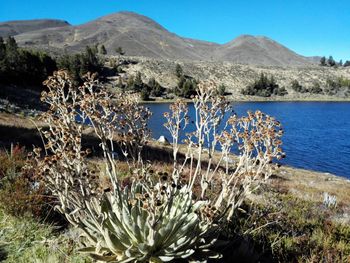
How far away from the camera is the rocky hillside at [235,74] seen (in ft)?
396

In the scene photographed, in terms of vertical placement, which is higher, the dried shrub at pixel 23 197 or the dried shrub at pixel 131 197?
the dried shrub at pixel 131 197

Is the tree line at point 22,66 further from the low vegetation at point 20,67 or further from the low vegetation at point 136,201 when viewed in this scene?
the low vegetation at point 136,201

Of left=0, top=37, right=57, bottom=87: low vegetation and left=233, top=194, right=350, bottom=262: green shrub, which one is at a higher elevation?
left=0, top=37, right=57, bottom=87: low vegetation

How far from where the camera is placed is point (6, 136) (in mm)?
14852

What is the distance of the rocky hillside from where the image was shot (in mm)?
120806

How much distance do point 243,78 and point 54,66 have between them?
74766 mm

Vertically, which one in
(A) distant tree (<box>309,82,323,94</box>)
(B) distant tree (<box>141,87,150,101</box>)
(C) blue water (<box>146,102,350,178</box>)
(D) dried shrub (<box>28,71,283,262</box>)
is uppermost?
(A) distant tree (<box>309,82,323,94</box>)

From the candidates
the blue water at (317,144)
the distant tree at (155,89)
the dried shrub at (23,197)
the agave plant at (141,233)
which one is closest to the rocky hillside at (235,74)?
the distant tree at (155,89)

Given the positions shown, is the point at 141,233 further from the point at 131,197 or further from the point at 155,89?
the point at 155,89

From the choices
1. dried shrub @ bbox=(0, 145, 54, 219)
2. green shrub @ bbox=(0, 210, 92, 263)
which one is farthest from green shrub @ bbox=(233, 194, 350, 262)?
dried shrub @ bbox=(0, 145, 54, 219)

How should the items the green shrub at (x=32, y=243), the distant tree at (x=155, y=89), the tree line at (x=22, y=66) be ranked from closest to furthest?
the green shrub at (x=32, y=243)
the tree line at (x=22, y=66)
the distant tree at (x=155, y=89)

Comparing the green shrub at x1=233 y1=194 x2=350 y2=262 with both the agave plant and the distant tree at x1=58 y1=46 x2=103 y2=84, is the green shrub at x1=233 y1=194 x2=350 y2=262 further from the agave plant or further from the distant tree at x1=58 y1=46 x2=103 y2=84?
the distant tree at x1=58 y1=46 x2=103 y2=84

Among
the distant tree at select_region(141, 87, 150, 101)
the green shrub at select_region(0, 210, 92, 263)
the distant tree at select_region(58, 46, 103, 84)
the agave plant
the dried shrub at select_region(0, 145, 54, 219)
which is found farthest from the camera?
the distant tree at select_region(141, 87, 150, 101)

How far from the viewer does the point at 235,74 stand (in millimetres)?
139000
